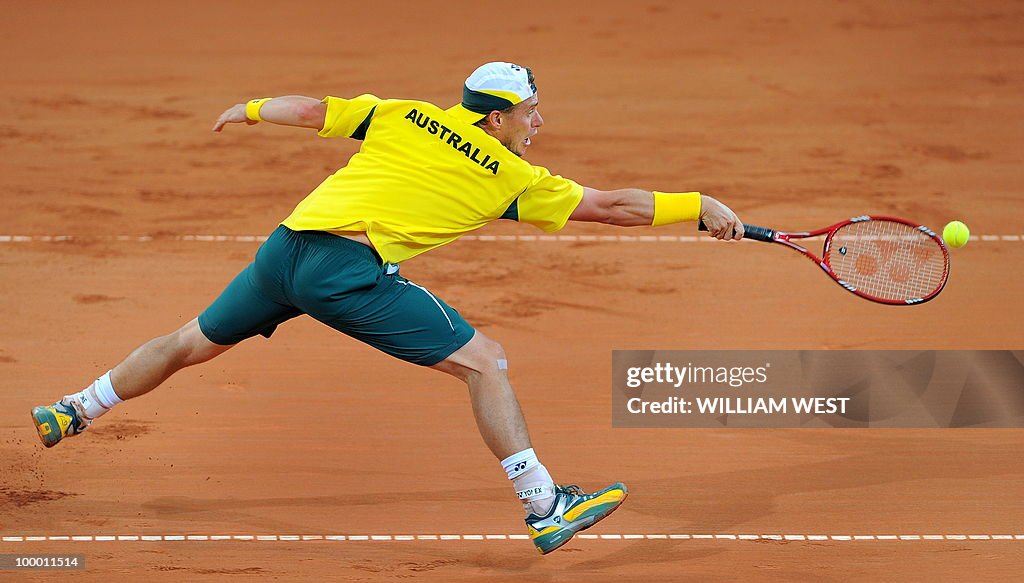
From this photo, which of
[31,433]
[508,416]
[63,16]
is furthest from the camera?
[63,16]

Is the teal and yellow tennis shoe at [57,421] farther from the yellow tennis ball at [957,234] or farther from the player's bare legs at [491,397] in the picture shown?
the yellow tennis ball at [957,234]

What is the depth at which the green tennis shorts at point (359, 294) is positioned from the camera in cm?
596

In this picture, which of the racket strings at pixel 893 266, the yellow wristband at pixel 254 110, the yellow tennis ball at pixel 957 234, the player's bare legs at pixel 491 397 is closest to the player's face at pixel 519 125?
the player's bare legs at pixel 491 397

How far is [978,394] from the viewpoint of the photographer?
7.89 meters

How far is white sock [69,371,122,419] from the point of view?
652cm

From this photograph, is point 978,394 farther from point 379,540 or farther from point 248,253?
point 248,253

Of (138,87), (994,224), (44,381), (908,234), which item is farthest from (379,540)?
(138,87)

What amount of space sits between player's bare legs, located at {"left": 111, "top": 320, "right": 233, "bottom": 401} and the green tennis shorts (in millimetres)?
496

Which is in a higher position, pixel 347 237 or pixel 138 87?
pixel 138 87

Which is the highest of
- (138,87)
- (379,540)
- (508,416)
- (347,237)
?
(138,87)

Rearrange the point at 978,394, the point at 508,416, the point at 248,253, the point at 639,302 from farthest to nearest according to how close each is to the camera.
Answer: the point at 248,253 < the point at 639,302 < the point at 978,394 < the point at 508,416

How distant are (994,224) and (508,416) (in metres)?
5.86

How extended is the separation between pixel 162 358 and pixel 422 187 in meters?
1.45

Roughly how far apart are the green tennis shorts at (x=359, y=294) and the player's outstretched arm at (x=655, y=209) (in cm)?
78
